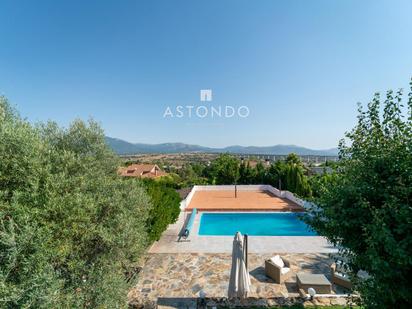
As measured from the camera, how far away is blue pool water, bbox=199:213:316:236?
1467cm

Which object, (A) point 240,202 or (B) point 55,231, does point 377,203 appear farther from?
(A) point 240,202

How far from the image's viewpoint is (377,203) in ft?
12.3

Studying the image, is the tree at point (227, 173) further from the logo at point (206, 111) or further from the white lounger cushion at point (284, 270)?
the white lounger cushion at point (284, 270)

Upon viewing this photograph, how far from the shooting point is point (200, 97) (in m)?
19.5

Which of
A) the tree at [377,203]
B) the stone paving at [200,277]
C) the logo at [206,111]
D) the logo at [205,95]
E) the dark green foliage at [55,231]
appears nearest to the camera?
the tree at [377,203]

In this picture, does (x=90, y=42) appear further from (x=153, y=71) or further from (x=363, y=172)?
Answer: (x=363, y=172)

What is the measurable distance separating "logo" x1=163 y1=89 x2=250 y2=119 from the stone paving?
41.3 feet

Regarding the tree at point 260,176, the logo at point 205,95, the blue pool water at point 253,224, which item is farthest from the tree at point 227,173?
the logo at point 205,95

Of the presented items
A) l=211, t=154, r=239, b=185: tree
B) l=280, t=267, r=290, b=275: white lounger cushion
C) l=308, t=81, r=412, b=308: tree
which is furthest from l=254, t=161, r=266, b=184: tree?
l=308, t=81, r=412, b=308: tree

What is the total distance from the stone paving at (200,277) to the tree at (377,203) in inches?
152

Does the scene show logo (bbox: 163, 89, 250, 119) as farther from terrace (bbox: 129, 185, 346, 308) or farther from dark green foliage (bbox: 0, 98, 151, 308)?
dark green foliage (bbox: 0, 98, 151, 308)

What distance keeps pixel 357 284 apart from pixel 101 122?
9975 millimetres

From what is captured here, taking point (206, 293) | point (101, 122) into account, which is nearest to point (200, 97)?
point (101, 122)

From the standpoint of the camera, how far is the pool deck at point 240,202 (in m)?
17.8
